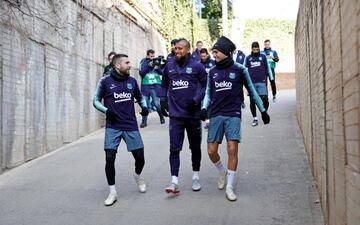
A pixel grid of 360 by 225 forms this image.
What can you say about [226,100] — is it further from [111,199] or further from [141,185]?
[111,199]

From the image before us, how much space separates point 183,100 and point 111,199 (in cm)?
153

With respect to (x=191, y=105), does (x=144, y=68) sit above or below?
above

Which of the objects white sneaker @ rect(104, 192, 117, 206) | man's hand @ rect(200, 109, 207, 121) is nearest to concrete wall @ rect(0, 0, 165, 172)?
white sneaker @ rect(104, 192, 117, 206)

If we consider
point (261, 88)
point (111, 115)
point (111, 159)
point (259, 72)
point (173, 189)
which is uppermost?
point (259, 72)

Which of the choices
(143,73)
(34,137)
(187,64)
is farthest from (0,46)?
(143,73)

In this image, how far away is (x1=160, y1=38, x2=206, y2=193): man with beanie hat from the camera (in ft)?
20.6

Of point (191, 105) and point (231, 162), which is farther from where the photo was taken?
point (191, 105)

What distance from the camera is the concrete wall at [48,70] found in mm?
8109

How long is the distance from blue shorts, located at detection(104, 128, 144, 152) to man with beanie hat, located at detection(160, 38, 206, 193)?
45cm

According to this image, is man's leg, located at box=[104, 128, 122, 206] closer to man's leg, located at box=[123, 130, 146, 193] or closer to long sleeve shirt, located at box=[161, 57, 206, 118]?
man's leg, located at box=[123, 130, 146, 193]

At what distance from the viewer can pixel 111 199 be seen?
19.6ft

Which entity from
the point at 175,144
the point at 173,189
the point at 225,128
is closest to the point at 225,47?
the point at 225,128

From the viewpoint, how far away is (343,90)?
10.4 feet

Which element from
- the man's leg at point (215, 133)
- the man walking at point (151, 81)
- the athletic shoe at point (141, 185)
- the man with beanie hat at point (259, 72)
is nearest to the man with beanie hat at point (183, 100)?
the man's leg at point (215, 133)
